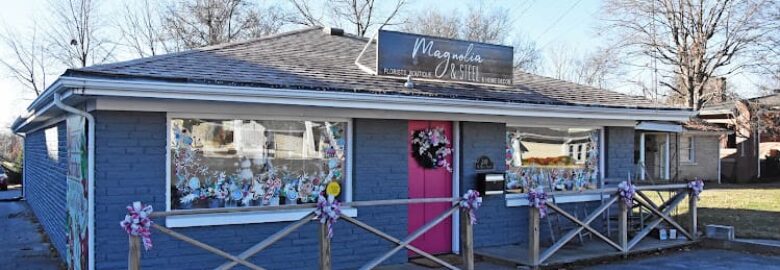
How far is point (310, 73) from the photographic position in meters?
8.16

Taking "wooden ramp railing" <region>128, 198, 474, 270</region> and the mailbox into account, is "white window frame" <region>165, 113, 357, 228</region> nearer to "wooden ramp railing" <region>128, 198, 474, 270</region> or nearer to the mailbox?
"wooden ramp railing" <region>128, 198, 474, 270</region>

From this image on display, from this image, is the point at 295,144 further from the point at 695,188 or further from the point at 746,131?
the point at 746,131

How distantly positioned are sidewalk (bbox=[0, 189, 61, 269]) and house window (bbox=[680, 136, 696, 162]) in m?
23.5

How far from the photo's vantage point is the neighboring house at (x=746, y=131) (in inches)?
1101

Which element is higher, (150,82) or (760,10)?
(760,10)

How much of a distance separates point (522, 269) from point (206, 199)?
384cm

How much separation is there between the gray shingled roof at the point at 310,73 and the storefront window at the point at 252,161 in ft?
1.98

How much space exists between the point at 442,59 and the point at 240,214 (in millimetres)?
3592

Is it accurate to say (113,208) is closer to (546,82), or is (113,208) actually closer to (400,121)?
(400,121)

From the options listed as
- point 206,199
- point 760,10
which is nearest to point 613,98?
point 206,199

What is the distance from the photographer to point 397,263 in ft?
28.3

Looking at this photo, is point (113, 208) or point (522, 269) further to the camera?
point (522, 269)

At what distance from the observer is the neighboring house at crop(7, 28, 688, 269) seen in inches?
267

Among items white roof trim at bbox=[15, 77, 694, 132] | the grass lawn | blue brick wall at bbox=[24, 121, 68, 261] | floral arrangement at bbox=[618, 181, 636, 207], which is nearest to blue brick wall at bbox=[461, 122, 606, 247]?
white roof trim at bbox=[15, 77, 694, 132]
